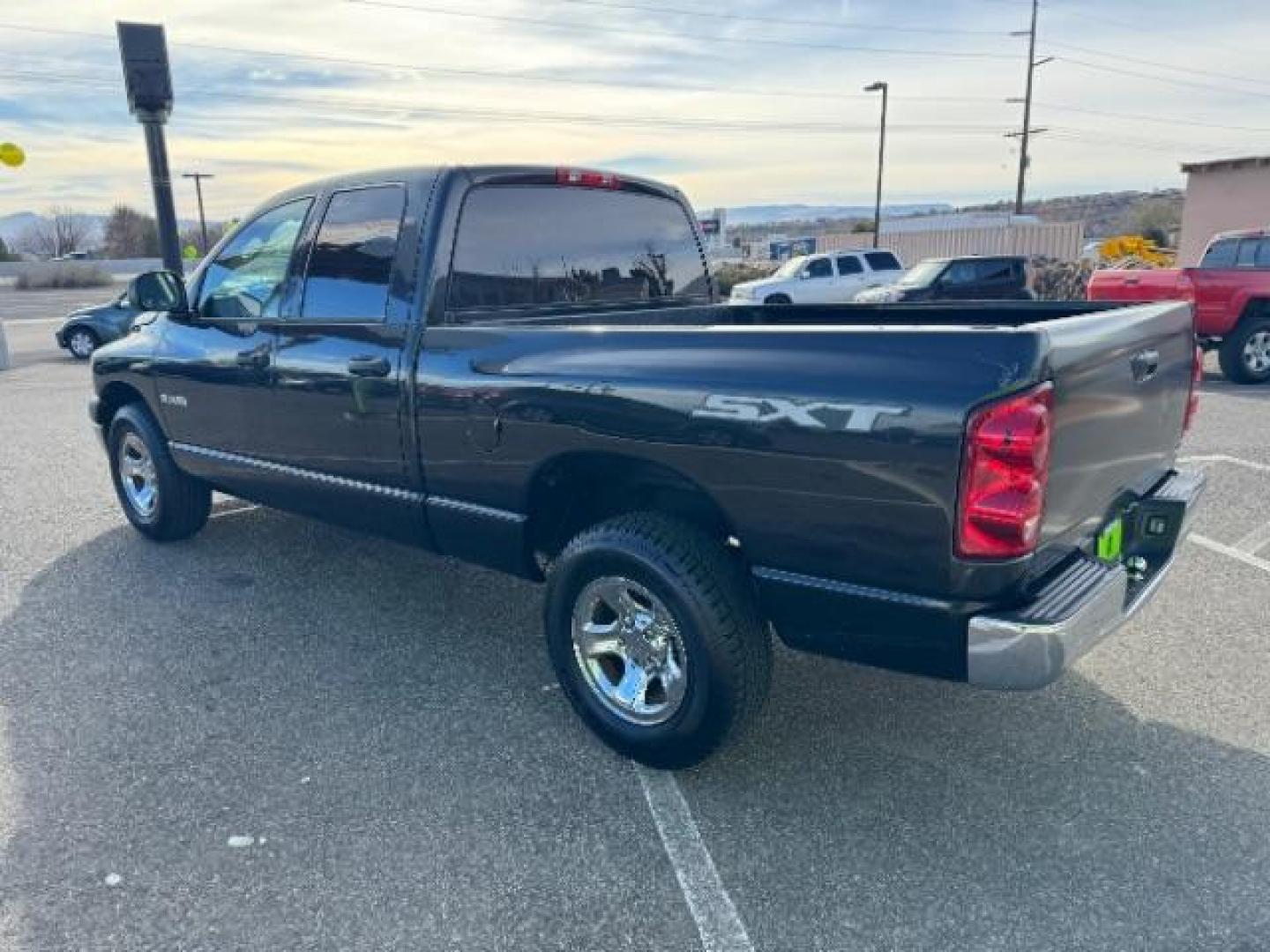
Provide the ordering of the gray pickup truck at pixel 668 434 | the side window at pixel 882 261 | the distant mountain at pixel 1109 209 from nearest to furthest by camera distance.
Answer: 1. the gray pickup truck at pixel 668 434
2. the side window at pixel 882 261
3. the distant mountain at pixel 1109 209

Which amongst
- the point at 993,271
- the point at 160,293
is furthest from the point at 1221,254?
the point at 160,293

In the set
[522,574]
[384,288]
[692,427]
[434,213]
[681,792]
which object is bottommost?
[681,792]

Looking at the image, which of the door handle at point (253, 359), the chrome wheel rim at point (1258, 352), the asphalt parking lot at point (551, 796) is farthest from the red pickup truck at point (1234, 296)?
the door handle at point (253, 359)

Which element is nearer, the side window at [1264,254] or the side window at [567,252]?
the side window at [567,252]

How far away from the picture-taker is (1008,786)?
2.96 meters

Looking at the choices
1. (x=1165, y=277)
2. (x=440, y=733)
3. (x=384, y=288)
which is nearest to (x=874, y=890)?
(x=440, y=733)

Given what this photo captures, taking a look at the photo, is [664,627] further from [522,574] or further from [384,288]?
[384,288]

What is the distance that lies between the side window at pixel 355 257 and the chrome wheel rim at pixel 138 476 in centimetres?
200

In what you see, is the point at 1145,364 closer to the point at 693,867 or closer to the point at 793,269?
the point at 693,867

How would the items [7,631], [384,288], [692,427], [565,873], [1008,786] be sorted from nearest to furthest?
[565,873] < [692,427] < [1008,786] < [384,288] < [7,631]

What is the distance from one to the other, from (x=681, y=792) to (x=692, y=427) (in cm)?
118

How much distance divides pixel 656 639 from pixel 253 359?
2.44m

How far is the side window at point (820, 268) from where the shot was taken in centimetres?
2116

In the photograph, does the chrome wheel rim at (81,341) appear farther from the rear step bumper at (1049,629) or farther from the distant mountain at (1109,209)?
the distant mountain at (1109,209)
